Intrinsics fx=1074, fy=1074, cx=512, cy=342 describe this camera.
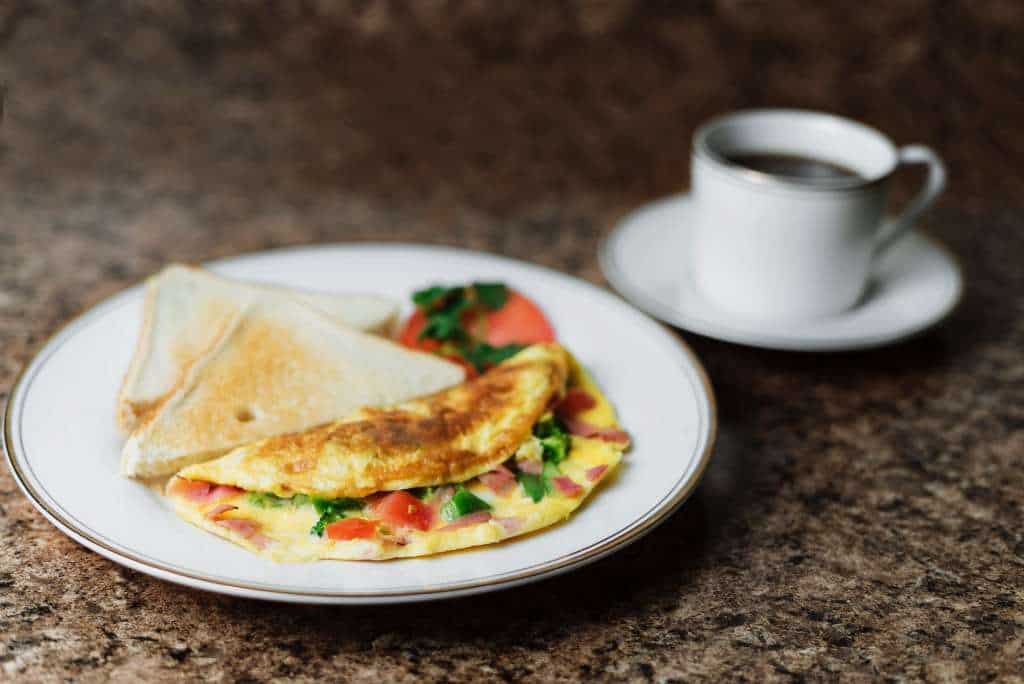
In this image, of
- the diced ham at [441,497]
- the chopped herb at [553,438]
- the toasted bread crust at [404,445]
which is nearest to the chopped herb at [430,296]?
→ the toasted bread crust at [404,445]

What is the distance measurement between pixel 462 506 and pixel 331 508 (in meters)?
0.14

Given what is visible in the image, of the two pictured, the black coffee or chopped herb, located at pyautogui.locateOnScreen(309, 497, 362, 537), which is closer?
chopped herb, located at pyautogui.locateOnScreen(309, 497, 362, 537)

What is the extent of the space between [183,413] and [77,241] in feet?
2.84

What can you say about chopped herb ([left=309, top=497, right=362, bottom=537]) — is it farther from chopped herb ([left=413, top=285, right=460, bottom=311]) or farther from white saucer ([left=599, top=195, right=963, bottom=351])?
white saucer ([left=599, top=195, right=963, bottom=351])

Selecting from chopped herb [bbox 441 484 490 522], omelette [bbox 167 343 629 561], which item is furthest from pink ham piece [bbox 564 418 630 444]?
chopped herb [bbox 441 484 490 522]

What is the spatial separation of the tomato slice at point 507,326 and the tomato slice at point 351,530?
19.3 inches

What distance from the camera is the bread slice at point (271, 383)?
124cm

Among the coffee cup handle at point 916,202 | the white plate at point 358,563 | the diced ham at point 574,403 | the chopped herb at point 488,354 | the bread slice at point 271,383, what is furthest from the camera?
the coffee cup handle at point 916,202

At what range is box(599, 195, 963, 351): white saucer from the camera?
5.18 feet

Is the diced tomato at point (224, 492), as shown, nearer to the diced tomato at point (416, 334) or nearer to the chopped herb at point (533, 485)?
the chopped herb at point (533, 485)

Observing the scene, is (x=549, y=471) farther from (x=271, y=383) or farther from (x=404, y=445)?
(x=271, y=383)

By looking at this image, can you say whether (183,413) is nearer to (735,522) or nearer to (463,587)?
(463,587)

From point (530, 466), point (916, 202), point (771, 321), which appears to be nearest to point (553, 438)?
point (530, 466)

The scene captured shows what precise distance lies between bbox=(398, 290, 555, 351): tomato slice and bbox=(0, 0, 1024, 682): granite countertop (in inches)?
11.5
